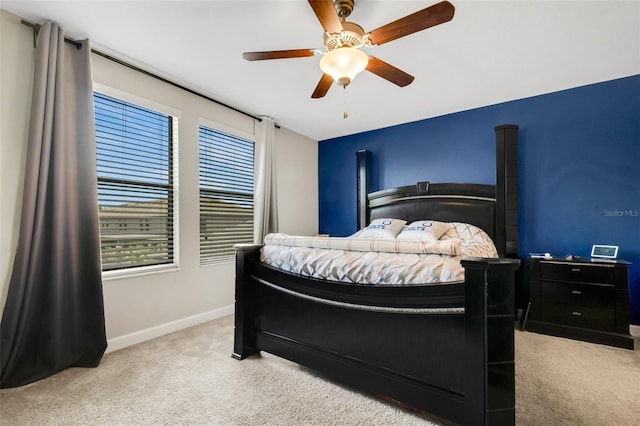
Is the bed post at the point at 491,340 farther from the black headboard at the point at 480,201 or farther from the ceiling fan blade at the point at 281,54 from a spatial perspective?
the black headboard at the point at 480,201

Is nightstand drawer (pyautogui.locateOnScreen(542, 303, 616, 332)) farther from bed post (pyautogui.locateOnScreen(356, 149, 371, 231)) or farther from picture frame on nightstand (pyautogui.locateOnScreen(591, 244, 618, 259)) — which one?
bed post (pyautogui.locateOnScreen(356, 149, 371, 231))

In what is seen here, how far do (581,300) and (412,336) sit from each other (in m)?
2.21

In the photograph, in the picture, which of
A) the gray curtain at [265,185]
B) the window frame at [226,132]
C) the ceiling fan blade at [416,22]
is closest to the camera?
the ceiling fan blade at [416,22]

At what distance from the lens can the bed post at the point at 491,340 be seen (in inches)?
49.4

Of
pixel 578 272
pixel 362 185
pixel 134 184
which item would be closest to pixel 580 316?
pixel 578 272

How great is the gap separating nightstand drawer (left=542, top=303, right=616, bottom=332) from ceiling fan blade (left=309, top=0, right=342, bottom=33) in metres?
3.01

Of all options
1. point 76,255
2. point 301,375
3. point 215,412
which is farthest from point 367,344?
point 76,255

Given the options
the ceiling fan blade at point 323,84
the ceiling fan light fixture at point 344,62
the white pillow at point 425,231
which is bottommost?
the white pillow at point 425,231

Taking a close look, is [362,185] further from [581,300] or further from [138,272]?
[138,272]

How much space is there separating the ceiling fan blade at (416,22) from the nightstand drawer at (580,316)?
2.71m

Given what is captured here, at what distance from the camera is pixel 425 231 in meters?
3.16

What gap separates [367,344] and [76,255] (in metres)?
2.10

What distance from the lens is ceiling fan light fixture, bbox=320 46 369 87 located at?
5.52 ft

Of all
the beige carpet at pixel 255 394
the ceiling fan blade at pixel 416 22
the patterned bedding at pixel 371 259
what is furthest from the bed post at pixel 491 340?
the ceiling fan blade at pixel 416 22
